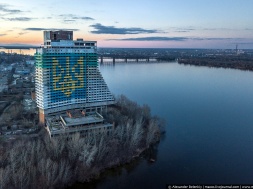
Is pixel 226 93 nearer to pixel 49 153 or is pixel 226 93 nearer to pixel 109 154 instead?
pixel 109 154

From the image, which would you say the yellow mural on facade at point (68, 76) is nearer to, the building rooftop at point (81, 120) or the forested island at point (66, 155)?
the building rooftop at point (81, 120)

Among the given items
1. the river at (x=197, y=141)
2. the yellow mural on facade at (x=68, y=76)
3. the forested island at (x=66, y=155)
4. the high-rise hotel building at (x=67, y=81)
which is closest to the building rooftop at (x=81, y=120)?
the high-rise hotel building at (x=67, y=81)

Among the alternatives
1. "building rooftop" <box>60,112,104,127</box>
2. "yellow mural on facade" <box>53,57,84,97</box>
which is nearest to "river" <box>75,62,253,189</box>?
"building rooftop" <box>60,112,104,127</box>

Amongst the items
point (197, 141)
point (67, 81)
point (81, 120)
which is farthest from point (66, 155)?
point (197, 141)

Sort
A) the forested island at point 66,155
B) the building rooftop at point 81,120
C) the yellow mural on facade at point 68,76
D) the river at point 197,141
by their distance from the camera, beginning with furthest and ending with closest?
the yellow mural on facade at point 68,76, the building rooftop at point 81,120, the river at point 197,141, the forested island at point 66,155

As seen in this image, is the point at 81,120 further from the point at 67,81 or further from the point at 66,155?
the point at 67,81

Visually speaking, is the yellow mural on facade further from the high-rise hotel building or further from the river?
the river

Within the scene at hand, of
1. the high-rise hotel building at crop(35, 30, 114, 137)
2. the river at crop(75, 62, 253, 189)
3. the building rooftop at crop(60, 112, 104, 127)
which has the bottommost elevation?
the river at crop(75, 62, 253, 189)
